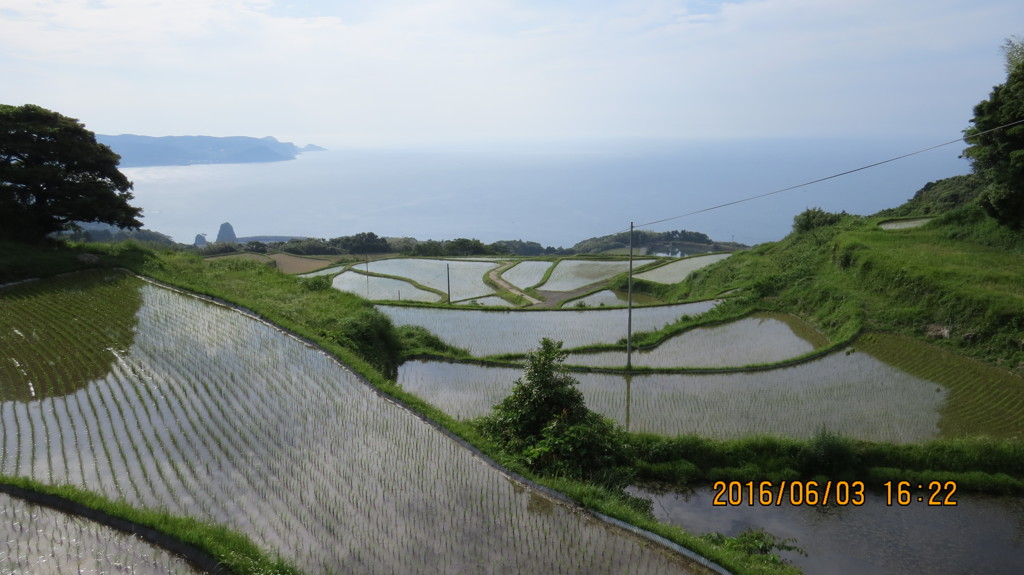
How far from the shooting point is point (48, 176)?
15945 millimetres

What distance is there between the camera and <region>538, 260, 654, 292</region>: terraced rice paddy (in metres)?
26.7

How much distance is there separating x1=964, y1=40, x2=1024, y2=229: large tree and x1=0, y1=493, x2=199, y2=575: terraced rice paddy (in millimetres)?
17629

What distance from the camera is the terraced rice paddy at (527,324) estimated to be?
15.3 metres

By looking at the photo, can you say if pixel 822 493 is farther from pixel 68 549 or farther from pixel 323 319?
pixel 323 319

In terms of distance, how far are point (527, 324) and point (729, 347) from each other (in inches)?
223

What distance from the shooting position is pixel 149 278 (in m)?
16.3

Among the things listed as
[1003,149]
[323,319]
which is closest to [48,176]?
[323,319]

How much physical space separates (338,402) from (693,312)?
11438 mm

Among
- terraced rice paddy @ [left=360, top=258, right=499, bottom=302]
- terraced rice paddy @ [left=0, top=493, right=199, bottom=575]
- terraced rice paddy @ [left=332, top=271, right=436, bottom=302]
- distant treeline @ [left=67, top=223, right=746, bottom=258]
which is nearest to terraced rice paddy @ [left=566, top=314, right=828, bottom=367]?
terraced rice paddy @ [left=0, top=493, right=199, bottom=575]

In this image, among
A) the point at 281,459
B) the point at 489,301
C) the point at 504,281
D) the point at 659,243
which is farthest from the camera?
the point at 659,243

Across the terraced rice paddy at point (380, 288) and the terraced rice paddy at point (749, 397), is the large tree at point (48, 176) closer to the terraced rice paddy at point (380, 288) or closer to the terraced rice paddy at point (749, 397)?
the terraced rice paddy at point (380, 288)

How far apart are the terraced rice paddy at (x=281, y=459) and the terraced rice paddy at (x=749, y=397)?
2.49m

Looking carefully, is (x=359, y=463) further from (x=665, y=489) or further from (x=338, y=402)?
(x=665, y=489)

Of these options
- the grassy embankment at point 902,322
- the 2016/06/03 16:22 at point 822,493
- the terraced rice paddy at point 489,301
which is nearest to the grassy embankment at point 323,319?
the 2016/06/03 16:22 at point 822,493
